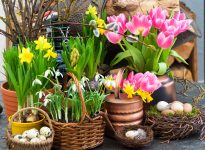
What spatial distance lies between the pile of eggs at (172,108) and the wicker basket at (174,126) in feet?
0.09

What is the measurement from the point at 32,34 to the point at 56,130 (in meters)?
0.35

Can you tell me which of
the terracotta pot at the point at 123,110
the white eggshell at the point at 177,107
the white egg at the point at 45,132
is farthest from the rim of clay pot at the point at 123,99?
the white egg at the point at 45,132

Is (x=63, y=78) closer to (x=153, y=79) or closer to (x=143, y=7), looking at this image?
(x=153, y=79)

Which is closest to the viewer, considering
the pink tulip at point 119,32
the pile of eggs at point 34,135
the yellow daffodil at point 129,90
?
the pile of eggs at point 34,135

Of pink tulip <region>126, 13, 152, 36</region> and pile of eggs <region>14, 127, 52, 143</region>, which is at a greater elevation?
pink tulip <region>126, 13, 152, 36</region>

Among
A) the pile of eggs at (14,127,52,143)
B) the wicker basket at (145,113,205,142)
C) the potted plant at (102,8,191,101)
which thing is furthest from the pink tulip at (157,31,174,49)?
the pile of eggs at (14,127,52,143)

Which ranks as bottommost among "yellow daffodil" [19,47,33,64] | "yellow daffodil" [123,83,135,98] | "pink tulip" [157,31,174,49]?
"yellow daffodil" [123,83,135,98]

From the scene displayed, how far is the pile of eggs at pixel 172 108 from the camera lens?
4.97ft

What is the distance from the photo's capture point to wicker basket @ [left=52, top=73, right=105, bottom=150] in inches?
54.2

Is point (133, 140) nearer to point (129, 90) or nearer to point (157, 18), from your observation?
point (129, 90)

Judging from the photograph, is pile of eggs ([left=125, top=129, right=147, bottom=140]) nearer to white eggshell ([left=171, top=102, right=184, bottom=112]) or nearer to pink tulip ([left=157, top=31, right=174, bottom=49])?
white eggshell ([left=171, top=102, right=184, bottom=112])

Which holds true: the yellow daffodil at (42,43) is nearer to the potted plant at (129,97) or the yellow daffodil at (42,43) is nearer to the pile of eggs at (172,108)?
the potted plant at (129,97)

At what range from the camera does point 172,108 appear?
1526 millimetres

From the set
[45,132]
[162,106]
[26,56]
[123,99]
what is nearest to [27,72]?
[26,56]
